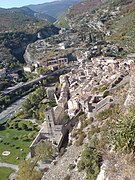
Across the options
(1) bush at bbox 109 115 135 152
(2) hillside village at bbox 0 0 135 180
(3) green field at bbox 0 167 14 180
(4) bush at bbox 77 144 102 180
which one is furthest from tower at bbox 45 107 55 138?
(1) bush at bbox 109 115 135 152

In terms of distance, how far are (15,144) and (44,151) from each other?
32.4ft

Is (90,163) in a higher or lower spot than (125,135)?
lower

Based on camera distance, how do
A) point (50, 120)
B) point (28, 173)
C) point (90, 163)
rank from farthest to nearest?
point (50, 120), point (28, 173), point (90, 163)

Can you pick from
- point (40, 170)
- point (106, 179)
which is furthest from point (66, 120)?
point (106, 179)

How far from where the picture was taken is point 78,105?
39312mm

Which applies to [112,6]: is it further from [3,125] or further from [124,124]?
[124,124]

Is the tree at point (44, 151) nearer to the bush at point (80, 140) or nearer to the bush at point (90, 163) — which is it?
the bush at point (80, 140)

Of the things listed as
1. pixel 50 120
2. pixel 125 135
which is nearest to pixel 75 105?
pixel 50 120

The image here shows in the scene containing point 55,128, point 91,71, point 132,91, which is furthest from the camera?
point 91,71

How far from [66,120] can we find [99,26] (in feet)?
296

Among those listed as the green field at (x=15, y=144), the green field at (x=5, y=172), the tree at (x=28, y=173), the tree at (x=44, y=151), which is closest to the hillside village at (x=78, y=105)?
the tree at (x=44, y=151)

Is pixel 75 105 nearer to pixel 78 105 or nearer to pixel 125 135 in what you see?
pixel 78 105

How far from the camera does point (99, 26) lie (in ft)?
403

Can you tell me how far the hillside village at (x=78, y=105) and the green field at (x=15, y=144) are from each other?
32 centimetres
